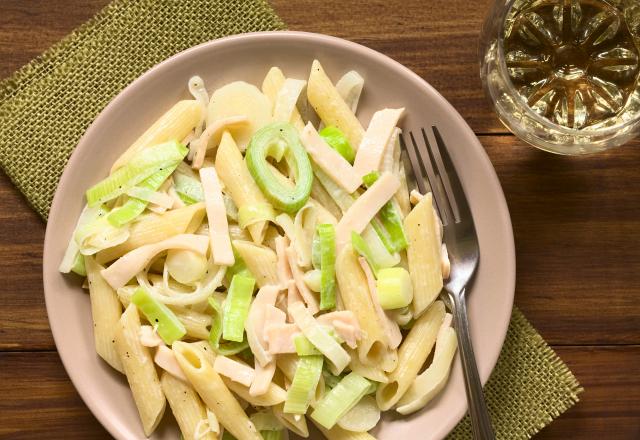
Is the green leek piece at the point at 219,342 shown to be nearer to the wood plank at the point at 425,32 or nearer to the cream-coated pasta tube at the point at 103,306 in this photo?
the cream-coated pasta tube at the point at 103,306

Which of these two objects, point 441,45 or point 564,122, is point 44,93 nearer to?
point 441,45

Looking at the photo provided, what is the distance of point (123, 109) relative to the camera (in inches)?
59.2

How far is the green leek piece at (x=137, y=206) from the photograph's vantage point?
1427 millimetres

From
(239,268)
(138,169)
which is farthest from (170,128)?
(239,268)

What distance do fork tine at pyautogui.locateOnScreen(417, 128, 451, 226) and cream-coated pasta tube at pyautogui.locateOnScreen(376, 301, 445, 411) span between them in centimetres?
19

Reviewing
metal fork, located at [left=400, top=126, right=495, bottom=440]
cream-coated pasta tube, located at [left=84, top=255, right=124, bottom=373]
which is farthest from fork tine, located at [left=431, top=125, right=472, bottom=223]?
cream-coated pasta tube, located at [left=84, top=255, right=124, bottom=373]

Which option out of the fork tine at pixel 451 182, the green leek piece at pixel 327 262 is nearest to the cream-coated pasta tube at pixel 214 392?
the green leek piece at pixel 327 262

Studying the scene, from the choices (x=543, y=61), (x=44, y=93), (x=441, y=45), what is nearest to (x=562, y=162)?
(x=543, y=61)

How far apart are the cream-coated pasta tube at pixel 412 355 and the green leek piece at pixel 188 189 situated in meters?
0.52

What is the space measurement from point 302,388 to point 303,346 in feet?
0.26

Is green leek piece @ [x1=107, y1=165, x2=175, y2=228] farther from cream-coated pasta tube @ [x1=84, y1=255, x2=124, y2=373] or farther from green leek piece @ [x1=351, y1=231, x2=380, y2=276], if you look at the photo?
green leek piece @ [x1=351, y1=231, x2=380, y2=276]

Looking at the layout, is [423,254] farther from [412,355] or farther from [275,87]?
[275,87]

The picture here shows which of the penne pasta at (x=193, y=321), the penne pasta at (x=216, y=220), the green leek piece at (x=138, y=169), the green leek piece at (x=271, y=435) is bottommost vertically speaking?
the green leek piece at (x=271, y=435)

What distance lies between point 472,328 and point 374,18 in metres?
0.73
